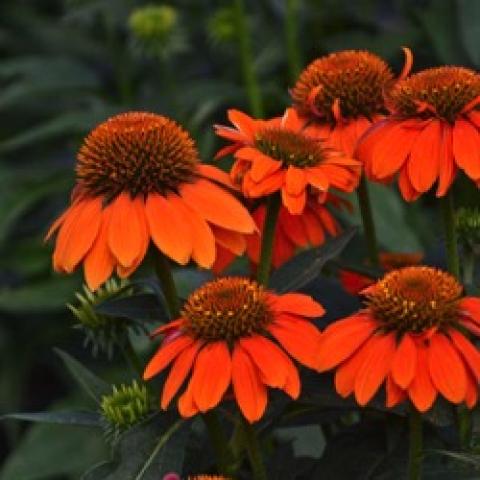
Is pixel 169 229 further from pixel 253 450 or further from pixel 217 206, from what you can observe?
pixel 253 450

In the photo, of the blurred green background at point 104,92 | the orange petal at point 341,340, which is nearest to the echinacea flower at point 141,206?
the orange petal at point 341,340

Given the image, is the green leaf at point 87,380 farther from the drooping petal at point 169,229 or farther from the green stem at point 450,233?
the green stem at point 450,233

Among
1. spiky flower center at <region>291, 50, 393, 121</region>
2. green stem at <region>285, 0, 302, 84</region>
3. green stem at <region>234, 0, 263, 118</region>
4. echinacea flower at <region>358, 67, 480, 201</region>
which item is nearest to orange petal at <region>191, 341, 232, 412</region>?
echinacea flower at <region>358, 67, 480, 201</region>

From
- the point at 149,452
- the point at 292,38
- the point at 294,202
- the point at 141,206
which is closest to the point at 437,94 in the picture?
the point at 294,202

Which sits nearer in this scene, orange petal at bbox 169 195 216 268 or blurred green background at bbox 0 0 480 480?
orange petal at bbox 169 195 216 268

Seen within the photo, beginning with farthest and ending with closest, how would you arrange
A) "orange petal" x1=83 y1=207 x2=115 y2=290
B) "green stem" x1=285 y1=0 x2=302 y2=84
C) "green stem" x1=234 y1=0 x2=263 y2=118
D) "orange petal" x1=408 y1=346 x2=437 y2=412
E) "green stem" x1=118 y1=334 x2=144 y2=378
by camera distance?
1. "green stem" x1=285 y1=0 x2=302 y2=84
2. "green stem" x1=234 y1=0 x2=263 y2=118
3. "green stem" x1=118 y1=334 x2=144 y2=378
4. "orange petal" x1=83 y1=207 x2=115 y2=290
5. "orange petal" x1=408 y1=346 x2=437 y2=412

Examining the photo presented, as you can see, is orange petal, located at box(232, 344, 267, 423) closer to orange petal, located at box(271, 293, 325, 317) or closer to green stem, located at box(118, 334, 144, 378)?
orange petal, located at box(271, 293, 325, 317)
